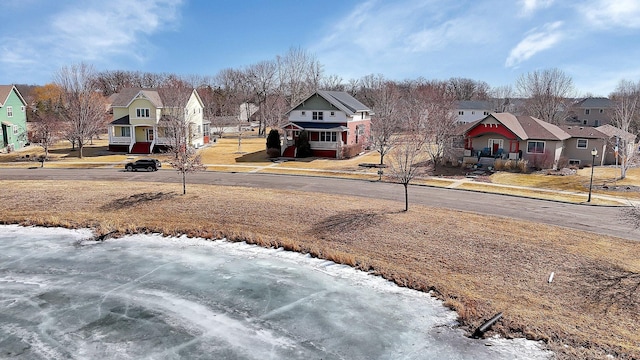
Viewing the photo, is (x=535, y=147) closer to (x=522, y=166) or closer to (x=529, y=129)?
(x=529, y=129)

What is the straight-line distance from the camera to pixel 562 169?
144 ft

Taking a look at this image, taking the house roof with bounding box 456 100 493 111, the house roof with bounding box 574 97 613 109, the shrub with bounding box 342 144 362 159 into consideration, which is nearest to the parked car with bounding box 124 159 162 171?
the shrub with bounding box 342 144 362 159


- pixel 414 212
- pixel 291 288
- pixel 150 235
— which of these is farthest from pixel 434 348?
pixel 150 235

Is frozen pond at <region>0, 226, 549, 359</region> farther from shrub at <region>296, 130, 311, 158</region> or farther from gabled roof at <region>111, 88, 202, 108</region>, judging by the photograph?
gabled roof at <region>111, 88, 202, 108</region>

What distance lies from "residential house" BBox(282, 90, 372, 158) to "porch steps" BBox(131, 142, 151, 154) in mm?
18521

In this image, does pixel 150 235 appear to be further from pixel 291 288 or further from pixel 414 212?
pixel 414 212

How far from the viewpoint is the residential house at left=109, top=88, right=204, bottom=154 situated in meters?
56.8

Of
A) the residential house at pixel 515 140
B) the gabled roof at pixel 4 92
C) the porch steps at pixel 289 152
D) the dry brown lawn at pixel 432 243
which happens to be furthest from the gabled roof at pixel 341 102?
the gabled roof at pixel 4 92

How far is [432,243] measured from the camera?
75.6ft

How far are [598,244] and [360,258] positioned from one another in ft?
40.7

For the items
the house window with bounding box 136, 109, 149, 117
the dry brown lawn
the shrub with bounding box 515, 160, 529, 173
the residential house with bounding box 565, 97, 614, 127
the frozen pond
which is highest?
the residential house with bounding box 565, 97, 614, 127

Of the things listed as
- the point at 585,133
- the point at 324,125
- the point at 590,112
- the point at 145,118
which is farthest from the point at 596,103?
the point at 145,118

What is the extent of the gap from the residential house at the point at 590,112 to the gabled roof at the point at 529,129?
56291mm

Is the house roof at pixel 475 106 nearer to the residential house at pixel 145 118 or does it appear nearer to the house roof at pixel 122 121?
the residential house at pixel 145 118
